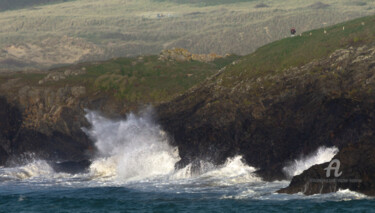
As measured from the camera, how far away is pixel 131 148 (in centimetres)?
6294

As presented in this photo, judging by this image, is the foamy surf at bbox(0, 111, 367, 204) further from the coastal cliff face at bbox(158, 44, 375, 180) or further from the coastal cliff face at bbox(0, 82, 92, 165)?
the coastal cliff face at bbox(0, 82, 92, 165)

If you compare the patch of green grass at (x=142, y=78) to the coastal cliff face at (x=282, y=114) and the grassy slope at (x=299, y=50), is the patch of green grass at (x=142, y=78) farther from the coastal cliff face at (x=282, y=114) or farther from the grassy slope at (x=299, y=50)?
the coastal cliff face at (x=282, y=114)

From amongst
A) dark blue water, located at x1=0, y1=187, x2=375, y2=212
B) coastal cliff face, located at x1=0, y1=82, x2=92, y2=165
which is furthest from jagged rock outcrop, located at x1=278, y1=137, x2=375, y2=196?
coastal cliff face, located at x1=0, y1=82, x2=92, y2=165

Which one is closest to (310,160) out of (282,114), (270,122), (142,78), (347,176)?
(282,114)

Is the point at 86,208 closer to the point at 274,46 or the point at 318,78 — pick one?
the point at 318,78

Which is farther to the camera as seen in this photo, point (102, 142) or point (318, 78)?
point (102, 142)

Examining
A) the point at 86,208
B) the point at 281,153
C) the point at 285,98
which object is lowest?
the point at 86,208

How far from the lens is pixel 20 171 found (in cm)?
6431

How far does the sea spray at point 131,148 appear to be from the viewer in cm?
→ 5925

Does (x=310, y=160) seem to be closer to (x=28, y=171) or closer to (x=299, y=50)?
(x=299, y=50)

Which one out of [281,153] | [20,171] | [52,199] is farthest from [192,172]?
[20,171]

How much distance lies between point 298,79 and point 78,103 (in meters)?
21.1

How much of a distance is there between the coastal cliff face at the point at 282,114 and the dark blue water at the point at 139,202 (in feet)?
20.9

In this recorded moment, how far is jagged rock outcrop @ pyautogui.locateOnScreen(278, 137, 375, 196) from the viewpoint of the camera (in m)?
42.7
